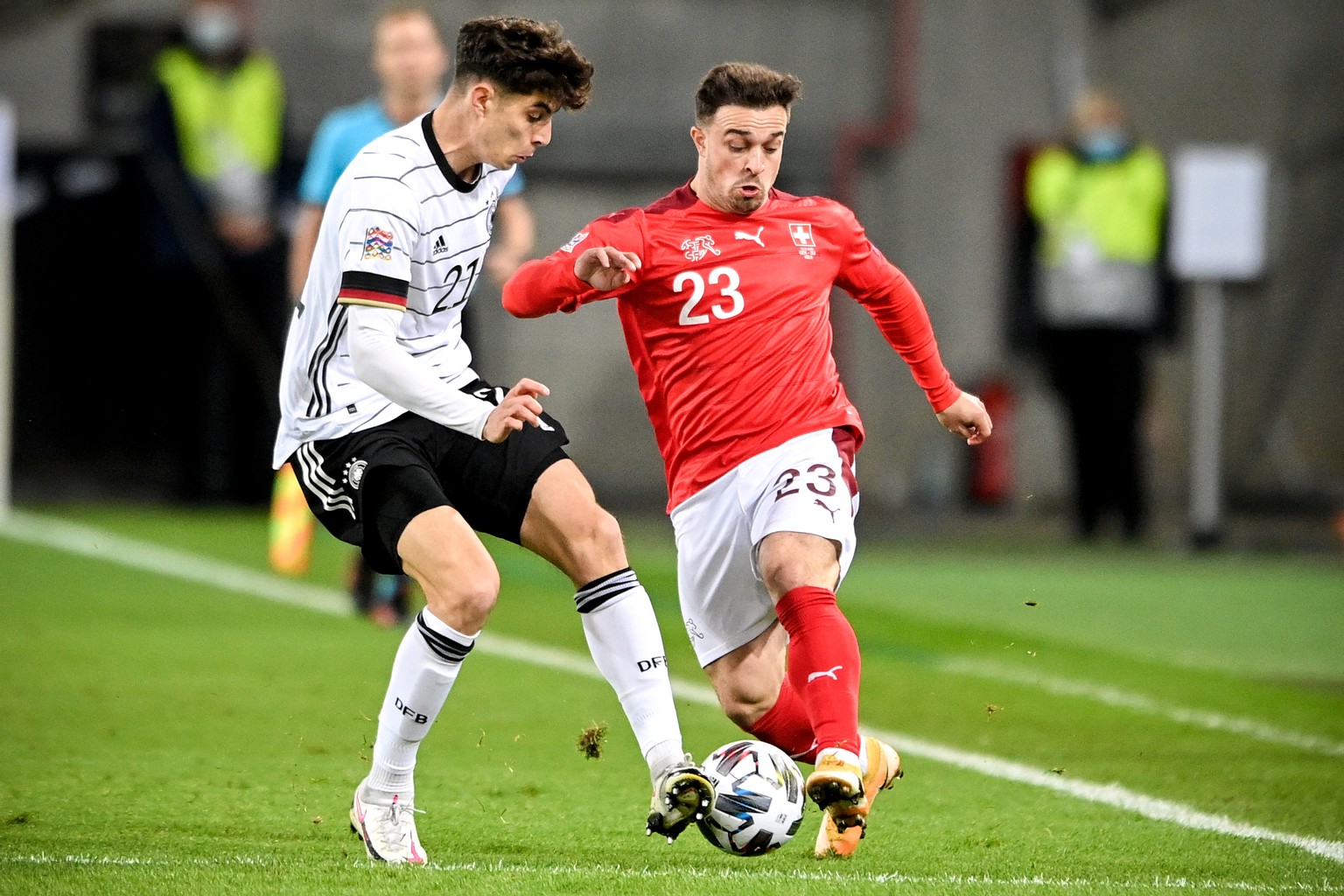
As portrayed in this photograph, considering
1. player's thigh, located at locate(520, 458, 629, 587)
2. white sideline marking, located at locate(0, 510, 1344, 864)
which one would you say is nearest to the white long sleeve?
player's thigh, located at locate(520, 458, 629, 587)

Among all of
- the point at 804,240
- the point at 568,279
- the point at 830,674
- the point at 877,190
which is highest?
the point at 877,190

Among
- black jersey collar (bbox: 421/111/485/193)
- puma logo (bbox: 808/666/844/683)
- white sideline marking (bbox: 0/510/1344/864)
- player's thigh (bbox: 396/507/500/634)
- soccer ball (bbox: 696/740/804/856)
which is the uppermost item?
black jersey collar (bbox: 421/111/485/193)

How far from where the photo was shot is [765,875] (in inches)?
186

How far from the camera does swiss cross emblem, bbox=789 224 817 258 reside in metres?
5.52

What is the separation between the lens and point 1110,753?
660 centimetres

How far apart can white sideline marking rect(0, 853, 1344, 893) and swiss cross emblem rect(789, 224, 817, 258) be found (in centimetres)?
163

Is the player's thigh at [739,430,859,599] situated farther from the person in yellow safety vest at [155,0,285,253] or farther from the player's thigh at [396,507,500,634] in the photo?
the person in yellow safety vest at [155,0,285,253]

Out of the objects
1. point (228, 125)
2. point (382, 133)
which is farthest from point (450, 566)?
point (228, 125)

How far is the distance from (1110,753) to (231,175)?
9.26m

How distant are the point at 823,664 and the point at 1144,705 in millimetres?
2978

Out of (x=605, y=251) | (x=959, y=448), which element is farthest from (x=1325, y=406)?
(x=605, y=251)

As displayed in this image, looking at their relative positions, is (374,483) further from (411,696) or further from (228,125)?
(228,125)

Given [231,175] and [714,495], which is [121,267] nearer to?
[231,175]

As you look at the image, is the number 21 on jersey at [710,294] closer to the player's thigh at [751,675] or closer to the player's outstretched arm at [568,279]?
the player's outstretched arm at [568,279]
